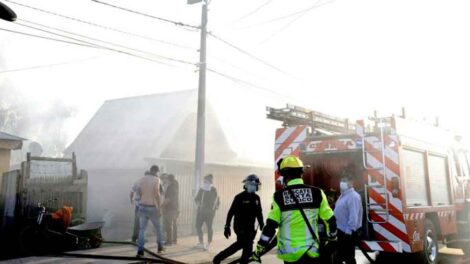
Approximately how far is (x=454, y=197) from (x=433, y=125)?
1.70 m

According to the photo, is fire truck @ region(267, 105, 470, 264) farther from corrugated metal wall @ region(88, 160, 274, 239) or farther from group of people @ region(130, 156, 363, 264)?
corrugated metal wall @ region(88, 160, 274, 239)

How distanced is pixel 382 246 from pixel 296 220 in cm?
381

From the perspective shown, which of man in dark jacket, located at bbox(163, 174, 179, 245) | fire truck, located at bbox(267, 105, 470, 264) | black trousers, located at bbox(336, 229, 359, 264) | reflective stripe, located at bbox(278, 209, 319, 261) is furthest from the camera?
man in dark jacket, located at bbox(163, 174, 179, 245)

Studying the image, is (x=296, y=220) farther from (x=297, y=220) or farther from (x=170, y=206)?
(x=170, y=206)

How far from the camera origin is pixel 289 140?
8438mm

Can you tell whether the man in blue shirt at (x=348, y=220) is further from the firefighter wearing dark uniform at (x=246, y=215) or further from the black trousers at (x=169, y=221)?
the black trousers at (x=169, y=221)

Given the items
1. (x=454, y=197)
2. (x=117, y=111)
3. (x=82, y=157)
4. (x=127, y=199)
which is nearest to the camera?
(x=454, y=197)

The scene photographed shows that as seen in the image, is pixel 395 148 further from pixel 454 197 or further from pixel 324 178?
pixel 454 197

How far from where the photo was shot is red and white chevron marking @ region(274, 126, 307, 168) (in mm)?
8341

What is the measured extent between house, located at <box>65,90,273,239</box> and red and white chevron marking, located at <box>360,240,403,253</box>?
8.61m

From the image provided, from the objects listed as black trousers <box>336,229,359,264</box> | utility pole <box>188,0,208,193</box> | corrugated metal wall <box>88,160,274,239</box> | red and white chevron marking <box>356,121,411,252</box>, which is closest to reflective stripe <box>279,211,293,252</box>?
black trousers <box>336,229,359,264</box>

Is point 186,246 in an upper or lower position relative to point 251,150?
lower

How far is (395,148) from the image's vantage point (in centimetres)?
700

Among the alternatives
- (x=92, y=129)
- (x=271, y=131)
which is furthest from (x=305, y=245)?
(x=271, y=131)
